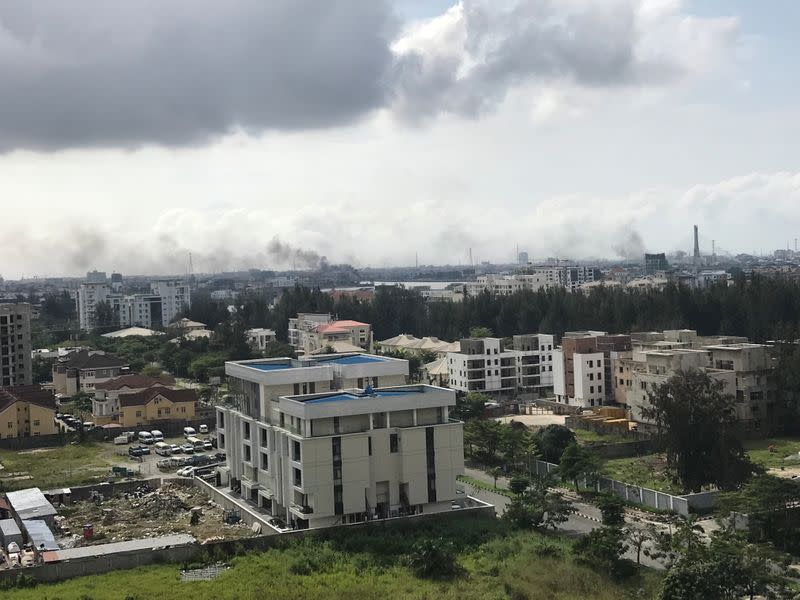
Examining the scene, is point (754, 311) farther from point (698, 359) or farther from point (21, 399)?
point (21, 399)

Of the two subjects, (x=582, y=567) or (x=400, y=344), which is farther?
(x=400, y=344)

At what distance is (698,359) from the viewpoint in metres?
26.4

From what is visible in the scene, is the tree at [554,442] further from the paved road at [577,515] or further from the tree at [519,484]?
the tree at [519,484]

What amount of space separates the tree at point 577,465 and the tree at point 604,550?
471 centimetres

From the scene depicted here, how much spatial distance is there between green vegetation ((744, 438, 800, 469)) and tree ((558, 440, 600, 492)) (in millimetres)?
3908

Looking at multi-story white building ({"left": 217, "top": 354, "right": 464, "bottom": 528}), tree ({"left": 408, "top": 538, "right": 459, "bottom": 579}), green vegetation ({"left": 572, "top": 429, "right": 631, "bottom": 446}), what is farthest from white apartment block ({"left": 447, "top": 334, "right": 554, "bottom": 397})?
tree ({"left": 408, "top": 538, "right": 459, "bottom": 579})

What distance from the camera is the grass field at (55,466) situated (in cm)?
2186

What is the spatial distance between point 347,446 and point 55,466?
35.9ft

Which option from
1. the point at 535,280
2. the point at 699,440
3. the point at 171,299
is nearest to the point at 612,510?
the point at 699,440

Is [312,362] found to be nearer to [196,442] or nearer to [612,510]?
[612,510]

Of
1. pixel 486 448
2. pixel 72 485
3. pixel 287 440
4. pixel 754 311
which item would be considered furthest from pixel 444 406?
pixel 754 311

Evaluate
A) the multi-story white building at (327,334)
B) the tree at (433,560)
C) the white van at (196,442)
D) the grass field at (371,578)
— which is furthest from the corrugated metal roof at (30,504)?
the multi-story white building at (327,334)

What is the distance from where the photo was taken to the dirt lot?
1692 centimetres

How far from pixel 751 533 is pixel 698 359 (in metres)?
11.1
